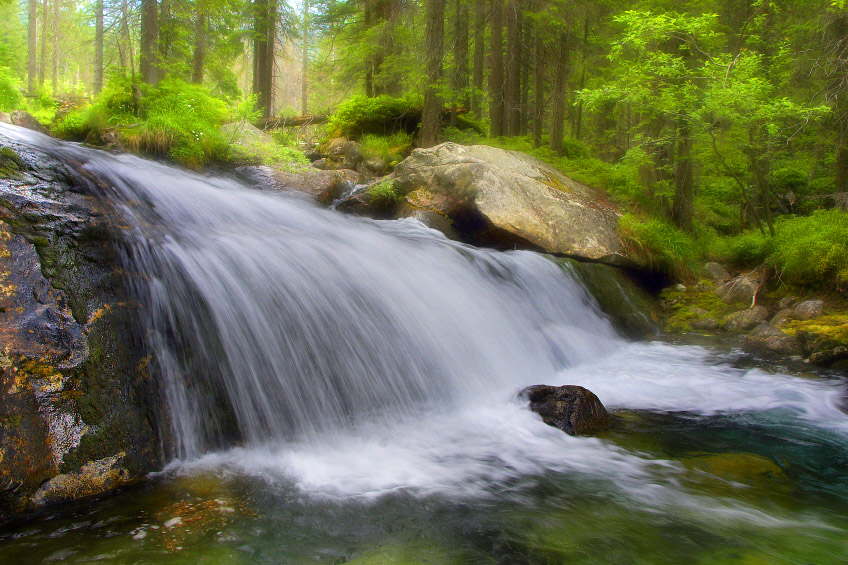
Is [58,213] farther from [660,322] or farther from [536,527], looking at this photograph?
[660,322]

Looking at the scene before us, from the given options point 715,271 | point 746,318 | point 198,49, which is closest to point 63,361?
point 746,318

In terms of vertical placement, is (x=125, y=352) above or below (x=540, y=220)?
below

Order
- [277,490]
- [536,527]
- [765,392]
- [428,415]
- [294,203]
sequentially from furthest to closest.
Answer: [294,203]
[765,392]
[428,415]
[277,490]
[536,527]

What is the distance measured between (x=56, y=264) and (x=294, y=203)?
5.60 m

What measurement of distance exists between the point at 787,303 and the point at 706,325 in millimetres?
1290

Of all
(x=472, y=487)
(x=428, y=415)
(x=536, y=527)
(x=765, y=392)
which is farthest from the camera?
(x=765, y=392)

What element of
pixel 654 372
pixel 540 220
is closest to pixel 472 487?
pixel 654 372

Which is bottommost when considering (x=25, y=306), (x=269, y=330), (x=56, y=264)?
(x=269, y=330)

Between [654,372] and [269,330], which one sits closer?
[269,330]

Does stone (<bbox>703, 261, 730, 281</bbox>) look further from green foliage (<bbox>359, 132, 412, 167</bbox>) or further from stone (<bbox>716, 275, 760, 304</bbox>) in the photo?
green foliage (<bbox>359, 132, 412, 167</bbox>)

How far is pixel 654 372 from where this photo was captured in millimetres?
6902

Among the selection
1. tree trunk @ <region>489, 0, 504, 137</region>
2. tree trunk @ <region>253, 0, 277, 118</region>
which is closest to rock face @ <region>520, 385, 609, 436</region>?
tree trunk @ <region>489, 0, 504, 137</region>

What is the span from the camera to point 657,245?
32.8ft

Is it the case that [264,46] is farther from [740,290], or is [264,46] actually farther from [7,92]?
[740,290]
